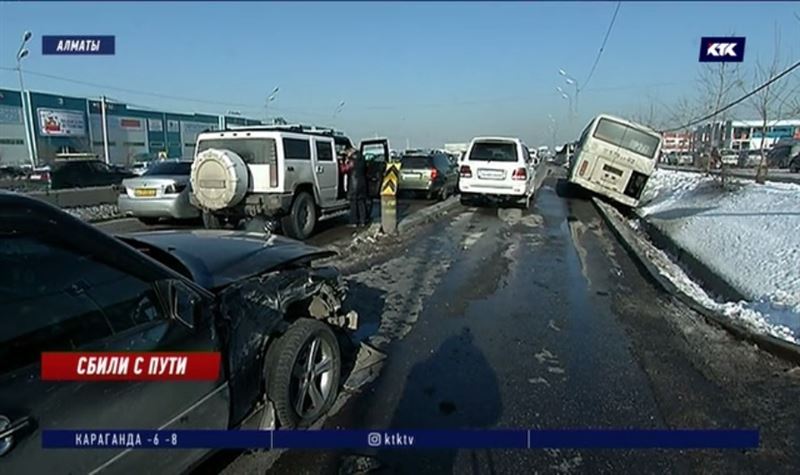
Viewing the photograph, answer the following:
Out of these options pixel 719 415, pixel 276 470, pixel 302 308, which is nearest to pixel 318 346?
pixel 302 308

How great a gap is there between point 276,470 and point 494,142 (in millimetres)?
12962

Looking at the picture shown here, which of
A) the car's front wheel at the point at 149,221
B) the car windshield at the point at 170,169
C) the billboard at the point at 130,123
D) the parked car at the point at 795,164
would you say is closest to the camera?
the car's front wheel at the point at 149,221

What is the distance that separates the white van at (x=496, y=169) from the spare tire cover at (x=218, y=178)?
743cm

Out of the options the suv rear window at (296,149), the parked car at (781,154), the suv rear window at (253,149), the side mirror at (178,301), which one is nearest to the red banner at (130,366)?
the side mirror at (178,301)

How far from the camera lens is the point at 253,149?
9.18 metres

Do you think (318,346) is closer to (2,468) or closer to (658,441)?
(2,468)

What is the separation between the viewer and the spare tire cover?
8.64 metres

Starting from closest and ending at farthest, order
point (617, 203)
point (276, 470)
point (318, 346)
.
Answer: point (276, 470), point (318, 346), point (617, 203)

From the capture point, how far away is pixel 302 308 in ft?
11.7

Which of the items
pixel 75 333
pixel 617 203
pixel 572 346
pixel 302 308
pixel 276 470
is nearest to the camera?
pixel 75 333

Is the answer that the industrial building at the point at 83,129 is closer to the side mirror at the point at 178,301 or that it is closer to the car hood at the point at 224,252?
the car hood at the point at 224,252

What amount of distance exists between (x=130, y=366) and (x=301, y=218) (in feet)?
27.2

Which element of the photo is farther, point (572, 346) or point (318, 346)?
point (572, 346)

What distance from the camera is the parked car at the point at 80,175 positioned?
21.2m
